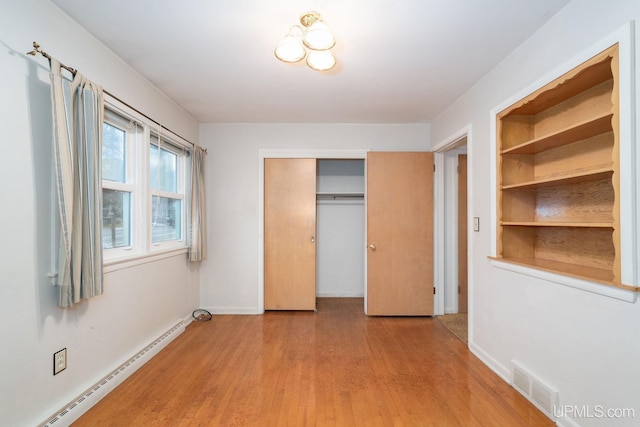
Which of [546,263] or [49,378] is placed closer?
[49,378]

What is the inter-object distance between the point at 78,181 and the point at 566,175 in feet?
9.45

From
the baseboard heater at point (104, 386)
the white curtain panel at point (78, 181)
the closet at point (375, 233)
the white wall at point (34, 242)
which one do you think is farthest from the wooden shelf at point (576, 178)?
the baseboard heater at point (104, 386)

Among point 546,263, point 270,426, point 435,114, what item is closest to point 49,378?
point 270,426

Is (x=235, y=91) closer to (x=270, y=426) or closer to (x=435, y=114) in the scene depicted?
(x=435, y=114)

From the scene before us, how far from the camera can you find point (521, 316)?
2.02 m

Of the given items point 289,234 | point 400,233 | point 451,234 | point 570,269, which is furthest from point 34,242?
point 451,234

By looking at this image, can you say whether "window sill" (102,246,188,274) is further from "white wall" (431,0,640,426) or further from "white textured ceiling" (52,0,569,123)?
"white wall" (431,0,640,426)

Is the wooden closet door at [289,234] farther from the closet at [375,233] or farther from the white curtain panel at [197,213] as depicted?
the white curtain panel at [197,213]

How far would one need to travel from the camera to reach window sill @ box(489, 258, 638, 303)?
1323 mm

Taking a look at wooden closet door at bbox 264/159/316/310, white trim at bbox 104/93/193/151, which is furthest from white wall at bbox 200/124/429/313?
white trim at bbox 104/93/193/151

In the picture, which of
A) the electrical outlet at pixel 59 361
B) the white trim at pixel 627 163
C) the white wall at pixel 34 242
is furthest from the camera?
the electrical outlet at pixel 59 361

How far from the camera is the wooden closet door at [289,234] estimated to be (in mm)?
3734

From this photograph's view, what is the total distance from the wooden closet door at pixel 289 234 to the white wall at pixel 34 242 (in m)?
1.88

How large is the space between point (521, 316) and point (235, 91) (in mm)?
3003
